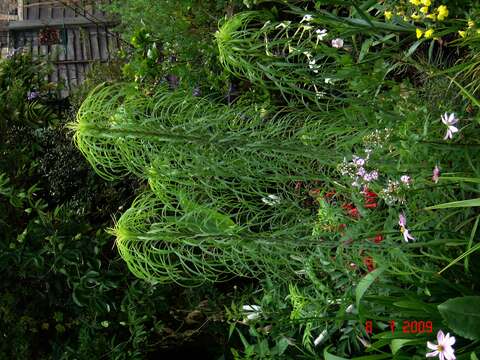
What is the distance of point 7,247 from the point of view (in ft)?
9.17

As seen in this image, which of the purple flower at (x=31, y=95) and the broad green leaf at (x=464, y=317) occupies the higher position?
the broad green leaf at (x=464, y=317)

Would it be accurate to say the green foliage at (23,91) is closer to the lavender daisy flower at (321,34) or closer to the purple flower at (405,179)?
the lavender daisy flower at (321,34)

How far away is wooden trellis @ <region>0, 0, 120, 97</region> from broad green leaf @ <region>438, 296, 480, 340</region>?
4.46 metres

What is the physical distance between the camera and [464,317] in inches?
63.6

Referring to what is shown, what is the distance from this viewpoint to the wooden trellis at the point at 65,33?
6.05 m

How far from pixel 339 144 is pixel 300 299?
522 millimetres

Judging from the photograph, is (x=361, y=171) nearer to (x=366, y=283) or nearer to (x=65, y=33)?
(x=366, y=283)

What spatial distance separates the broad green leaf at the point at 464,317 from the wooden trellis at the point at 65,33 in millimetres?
4459

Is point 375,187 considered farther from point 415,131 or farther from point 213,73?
point 213,73

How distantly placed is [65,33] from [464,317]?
5519 mm

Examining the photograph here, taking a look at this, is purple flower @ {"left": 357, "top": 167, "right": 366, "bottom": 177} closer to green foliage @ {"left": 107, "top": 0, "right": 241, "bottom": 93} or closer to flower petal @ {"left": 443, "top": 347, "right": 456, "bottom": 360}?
flower petal @ {"left": 443, "top": 347, "right": 456, "bottom": 360}

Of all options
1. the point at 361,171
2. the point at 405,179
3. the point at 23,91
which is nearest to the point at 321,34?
the point at 361,171

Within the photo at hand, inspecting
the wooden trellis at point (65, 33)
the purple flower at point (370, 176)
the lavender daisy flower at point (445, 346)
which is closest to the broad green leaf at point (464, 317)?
the lavender daisy flower at point (445, 346)

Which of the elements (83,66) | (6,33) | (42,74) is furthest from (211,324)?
(6,33)
